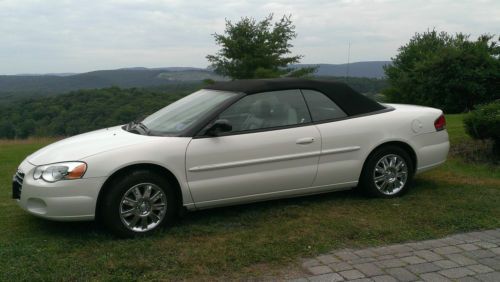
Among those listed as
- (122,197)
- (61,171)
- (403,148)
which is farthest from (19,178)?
(403,148)

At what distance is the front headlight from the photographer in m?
4.33

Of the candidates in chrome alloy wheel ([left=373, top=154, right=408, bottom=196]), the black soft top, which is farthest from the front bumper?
chrome alloy wheel ([left=373, top=154, right=408, bottom=196])

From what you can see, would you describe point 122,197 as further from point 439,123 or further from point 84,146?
point 439,123

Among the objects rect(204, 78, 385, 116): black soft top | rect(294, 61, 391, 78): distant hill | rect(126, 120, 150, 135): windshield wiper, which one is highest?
rect(294, 61, 391, 78): distant hill

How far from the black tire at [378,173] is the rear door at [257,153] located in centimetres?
71

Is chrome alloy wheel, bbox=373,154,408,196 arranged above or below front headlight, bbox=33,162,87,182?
below

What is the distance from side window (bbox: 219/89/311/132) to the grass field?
0.94 metres

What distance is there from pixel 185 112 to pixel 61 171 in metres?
1.49

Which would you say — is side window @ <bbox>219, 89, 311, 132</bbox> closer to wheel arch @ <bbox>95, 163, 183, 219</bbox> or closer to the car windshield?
the car windshield

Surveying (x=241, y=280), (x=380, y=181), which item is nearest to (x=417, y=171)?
(x=380, y=181)

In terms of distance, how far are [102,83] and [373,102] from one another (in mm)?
101189

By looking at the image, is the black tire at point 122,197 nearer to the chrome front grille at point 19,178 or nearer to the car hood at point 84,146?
the car hood at point 84,146

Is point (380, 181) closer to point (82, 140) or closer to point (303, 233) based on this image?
point (303, 233)

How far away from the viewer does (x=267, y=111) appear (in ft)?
16.9
